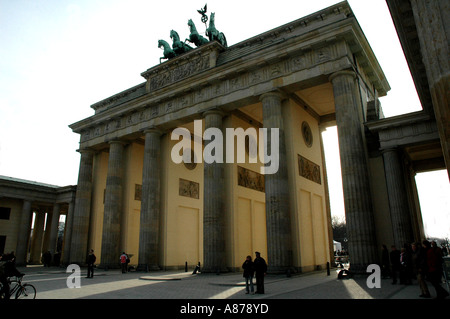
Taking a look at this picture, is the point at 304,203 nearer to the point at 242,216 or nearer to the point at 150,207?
the point at 242,216

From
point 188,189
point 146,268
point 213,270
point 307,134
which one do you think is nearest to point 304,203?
point 307,134

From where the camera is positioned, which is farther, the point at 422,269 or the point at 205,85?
the point at 205,85

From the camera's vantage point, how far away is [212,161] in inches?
846

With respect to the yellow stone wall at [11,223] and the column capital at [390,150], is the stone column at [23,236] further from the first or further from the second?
the column capital at [390,150]

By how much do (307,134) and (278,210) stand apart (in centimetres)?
711

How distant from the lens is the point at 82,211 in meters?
29.2

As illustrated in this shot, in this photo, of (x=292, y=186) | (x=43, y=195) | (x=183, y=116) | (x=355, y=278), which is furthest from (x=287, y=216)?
(x=43, y=195)

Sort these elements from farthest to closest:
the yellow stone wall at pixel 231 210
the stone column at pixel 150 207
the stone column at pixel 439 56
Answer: the stone column at pixel 150 207, the yellow stone wall at pixel 231 210, the stone column at pixel 439 56

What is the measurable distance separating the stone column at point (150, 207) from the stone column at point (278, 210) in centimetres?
931

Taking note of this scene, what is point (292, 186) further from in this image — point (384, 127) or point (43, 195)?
point (43, 195)

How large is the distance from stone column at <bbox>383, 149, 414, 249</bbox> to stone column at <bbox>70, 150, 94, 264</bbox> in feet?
77.6

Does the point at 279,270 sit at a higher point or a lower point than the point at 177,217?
lower

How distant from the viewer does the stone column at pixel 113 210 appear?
25.8m

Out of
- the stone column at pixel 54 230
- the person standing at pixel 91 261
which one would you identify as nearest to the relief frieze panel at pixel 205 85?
the stone column at pixel 54 230
